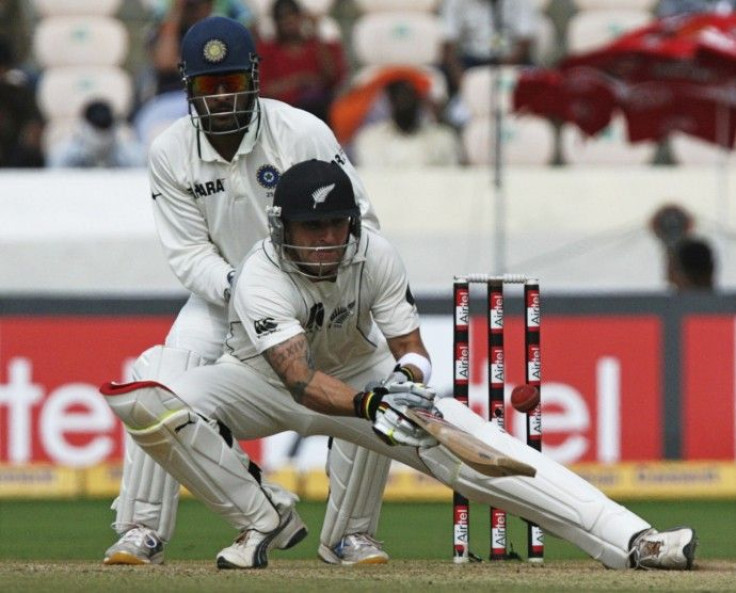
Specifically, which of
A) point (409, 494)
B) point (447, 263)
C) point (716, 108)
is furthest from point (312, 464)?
point (716, 108)

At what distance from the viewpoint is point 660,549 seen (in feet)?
18.1

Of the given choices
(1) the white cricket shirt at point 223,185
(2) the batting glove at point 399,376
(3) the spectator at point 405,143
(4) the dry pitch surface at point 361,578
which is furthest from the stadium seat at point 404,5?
(2) the batting glove at point 399,376

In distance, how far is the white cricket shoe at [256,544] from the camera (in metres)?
5.77

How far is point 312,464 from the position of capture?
9.80 metres

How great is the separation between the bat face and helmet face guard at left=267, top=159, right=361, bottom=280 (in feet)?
1.77

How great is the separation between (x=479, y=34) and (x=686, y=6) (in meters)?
1.42

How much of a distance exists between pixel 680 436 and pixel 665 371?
1.16ft

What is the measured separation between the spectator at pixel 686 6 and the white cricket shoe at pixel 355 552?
703cm

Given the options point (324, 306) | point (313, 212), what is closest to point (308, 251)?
point (313, 212)

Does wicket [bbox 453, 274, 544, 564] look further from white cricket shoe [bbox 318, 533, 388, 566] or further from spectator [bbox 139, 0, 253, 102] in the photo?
spectator [bbox 139, 0, 253, 102]

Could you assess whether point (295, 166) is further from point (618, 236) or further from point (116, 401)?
point (618, 236)

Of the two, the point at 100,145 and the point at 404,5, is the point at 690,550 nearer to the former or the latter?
the point at 100,145

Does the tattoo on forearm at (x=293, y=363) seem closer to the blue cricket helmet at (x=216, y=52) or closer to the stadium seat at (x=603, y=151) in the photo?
the blue cricket helmet at (x=216, y=52)

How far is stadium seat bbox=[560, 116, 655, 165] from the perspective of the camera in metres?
12.1
